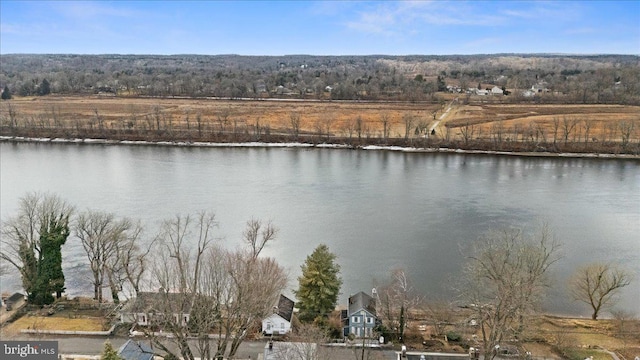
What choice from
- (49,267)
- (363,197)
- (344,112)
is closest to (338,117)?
(344,112)

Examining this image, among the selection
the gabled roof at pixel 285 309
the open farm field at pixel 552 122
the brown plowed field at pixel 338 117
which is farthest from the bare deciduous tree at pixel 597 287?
the brown plowed field at pixel 338 117

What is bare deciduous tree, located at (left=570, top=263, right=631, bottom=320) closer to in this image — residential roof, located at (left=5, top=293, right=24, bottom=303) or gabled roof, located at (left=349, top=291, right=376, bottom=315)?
gabled roof, located at (left=349, top=291, right=376, bottom=315)

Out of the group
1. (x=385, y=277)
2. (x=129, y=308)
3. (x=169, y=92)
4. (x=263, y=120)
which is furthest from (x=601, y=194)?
(x=169, y=92)

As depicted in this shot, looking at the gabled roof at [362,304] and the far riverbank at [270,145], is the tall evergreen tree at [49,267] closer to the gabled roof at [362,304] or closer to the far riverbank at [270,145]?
the gabled roof at [362,304]

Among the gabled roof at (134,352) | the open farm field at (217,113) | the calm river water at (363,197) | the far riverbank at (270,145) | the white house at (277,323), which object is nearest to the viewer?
the gabled roof at (134,352)

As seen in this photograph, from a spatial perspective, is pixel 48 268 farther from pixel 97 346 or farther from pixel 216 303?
pixel 216 303

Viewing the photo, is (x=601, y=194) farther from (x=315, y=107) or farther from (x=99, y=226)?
(x=315, y=107)
